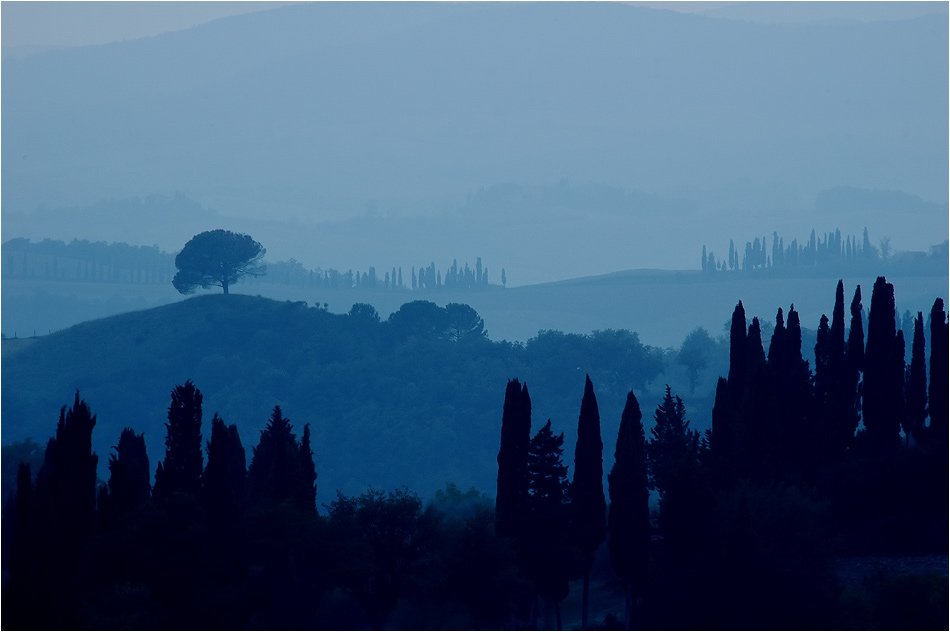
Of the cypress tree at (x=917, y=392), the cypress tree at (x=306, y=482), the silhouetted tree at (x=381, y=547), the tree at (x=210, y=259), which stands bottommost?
the silhouetted tree at (x=381, y=547)

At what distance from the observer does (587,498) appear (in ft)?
164

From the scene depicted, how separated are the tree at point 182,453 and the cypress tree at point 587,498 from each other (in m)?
15.8

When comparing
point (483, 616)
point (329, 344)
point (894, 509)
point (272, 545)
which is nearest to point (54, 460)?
point (272, 545)

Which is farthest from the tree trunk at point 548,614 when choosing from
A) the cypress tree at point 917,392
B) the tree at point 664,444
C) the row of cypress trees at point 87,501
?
the cypress tree at point 917,392

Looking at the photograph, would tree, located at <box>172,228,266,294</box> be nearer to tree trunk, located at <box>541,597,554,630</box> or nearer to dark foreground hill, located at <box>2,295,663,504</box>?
dark foreground hill, located at <box>2,295,663,504</box>

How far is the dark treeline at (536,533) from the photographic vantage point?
4141cm

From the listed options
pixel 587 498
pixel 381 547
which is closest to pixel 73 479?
pixel 381 547

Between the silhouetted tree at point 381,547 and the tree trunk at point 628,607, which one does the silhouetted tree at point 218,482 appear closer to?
the silhouetted tree at point 381,547

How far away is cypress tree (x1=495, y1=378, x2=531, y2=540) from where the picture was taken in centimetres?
4909

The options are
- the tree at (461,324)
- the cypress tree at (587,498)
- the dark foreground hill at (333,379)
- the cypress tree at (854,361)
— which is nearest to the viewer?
the cypress tree at (587,498)

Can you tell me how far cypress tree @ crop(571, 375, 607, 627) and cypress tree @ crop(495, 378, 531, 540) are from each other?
2.25 meters

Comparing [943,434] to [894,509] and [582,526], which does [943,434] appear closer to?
[894,509]

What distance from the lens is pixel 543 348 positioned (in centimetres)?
15738

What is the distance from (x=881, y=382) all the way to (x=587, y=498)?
1894 cm
